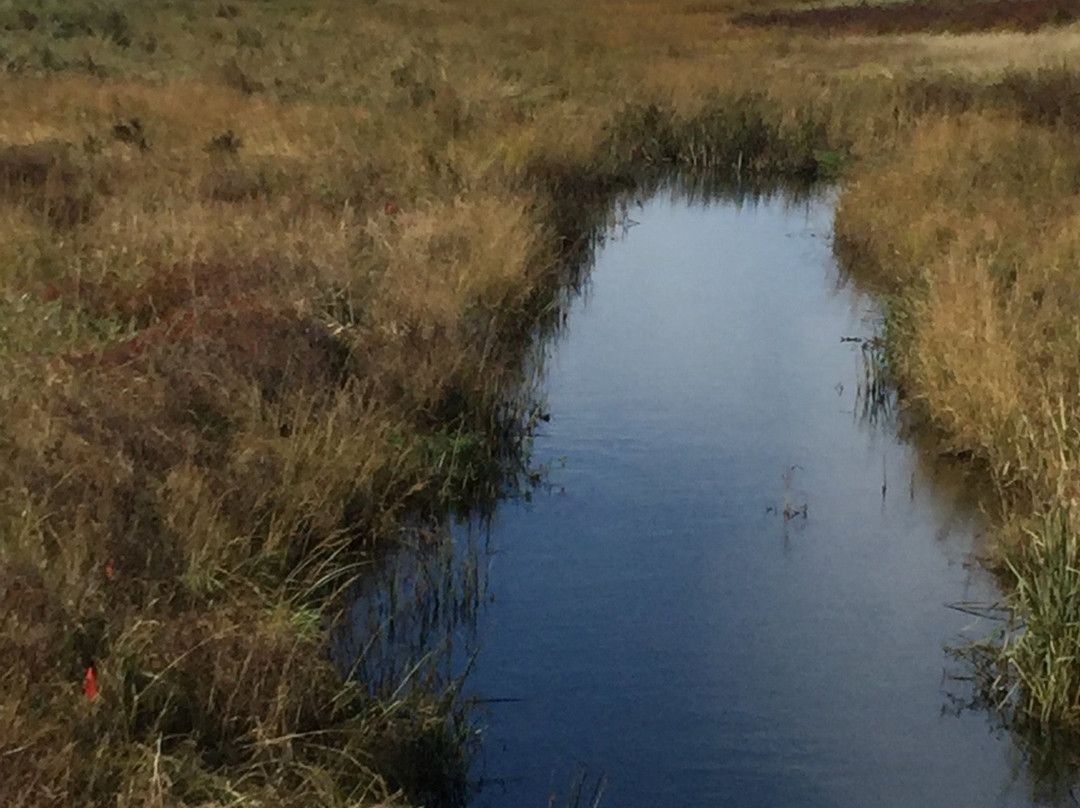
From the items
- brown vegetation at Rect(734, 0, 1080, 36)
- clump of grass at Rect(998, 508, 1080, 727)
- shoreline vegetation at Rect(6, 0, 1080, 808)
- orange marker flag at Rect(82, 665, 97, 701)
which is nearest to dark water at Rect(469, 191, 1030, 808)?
clump of grass at Rect(998, 508, 1080, 727)

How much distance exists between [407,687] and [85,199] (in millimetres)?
6692

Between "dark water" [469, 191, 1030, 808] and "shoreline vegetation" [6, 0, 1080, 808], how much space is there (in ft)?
1.03

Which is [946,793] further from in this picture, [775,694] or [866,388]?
[866,388]

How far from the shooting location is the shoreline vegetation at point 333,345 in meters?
4.20

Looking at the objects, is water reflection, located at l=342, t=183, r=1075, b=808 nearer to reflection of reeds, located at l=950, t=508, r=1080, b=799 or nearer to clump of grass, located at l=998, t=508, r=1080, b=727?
reflection of reeds, located at l=950, t=508, r=1080, b=799

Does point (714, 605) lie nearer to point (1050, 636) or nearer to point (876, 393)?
point (1050, 636)

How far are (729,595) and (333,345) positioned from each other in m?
2.49

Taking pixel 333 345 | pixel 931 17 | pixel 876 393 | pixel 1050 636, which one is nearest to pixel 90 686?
pixel 1050 636

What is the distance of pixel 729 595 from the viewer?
6.18m

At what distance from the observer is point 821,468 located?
25.5 ft

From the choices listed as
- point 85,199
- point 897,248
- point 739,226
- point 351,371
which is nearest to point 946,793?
point 351,371

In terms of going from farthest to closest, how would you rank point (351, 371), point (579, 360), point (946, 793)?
point (579, 360), point (351, 371), point (946, 793)

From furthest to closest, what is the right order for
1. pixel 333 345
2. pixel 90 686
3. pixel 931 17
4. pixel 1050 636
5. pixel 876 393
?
pixel 931 17 < pixel 876 393 < pixel 333 345 < pixel 1050 636 < pixel 90 686

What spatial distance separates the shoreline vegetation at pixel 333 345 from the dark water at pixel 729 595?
0.31m
